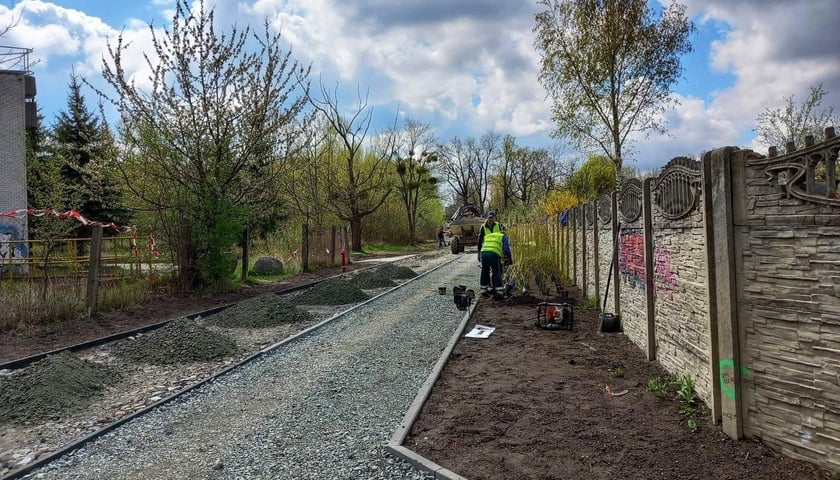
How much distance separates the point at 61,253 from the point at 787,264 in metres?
16.1

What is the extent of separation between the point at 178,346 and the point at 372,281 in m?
8.26

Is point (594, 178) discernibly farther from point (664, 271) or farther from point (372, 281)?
point (664, 271)

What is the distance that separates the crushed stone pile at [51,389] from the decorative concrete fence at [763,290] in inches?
226

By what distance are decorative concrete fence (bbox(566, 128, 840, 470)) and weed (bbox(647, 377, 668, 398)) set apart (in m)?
0.23

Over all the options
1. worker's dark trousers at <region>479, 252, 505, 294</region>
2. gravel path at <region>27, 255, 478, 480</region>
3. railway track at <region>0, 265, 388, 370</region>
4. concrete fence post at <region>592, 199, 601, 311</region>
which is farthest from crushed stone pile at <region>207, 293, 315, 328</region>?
concrete fence post at <region>592, 199, 601, 311</region>

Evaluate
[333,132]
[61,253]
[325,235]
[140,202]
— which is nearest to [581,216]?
[140,202]

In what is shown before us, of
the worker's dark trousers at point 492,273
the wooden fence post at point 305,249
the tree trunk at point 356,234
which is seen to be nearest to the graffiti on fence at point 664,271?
the worker's dark trousers at point 492,273

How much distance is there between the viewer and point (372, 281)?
50.4 ft

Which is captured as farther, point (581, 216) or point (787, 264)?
point (581, 216)

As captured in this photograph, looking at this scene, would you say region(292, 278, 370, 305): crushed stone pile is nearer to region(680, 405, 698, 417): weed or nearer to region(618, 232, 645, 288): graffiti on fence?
region(618, 232, 645, 288): graffiti on fence

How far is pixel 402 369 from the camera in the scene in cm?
631

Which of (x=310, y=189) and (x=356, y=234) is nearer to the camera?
(x=310, y=189)

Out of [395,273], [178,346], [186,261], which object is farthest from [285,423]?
[395,273]

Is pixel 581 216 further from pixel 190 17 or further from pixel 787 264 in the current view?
pixel 190 17
